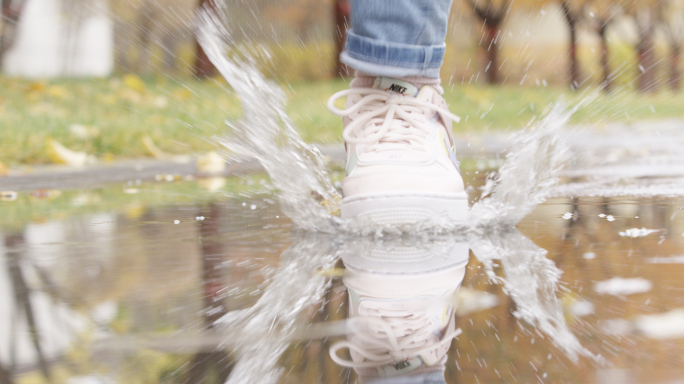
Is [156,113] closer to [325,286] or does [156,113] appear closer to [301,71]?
[325,286]

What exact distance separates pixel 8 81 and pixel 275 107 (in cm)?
692

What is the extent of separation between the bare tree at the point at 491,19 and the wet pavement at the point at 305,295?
1689 cm

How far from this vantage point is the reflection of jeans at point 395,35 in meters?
1.96

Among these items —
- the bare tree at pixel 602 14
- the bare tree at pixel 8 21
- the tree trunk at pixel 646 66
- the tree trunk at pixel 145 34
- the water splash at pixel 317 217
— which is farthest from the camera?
the tree trunk at pixel 646 66

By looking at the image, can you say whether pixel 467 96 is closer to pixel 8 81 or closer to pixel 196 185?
pixel 8 81

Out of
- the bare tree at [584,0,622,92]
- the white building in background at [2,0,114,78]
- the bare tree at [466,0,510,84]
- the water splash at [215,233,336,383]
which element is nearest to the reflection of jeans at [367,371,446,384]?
the water splash at [215,233,336,383]

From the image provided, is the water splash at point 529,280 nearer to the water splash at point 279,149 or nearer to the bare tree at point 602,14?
the water splash at point 279,149

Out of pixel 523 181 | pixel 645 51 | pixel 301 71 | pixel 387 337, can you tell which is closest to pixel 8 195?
pixel 523 181

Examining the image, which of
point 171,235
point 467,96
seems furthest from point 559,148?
point 467,96

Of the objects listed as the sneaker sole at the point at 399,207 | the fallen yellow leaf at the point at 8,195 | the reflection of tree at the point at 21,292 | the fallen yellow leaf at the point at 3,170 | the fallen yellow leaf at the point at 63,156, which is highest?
the fallen yellow leaf at the point at 63,156

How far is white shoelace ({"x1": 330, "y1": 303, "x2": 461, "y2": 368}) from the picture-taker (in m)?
1.02

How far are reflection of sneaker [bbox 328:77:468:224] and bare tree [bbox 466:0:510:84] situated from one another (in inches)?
663

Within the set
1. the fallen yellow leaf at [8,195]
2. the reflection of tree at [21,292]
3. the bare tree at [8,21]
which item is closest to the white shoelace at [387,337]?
the reflection of tree at [21,292]

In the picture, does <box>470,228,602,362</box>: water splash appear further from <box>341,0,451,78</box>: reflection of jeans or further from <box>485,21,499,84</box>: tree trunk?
<box>485,21,499,84</box>: tree trunk
